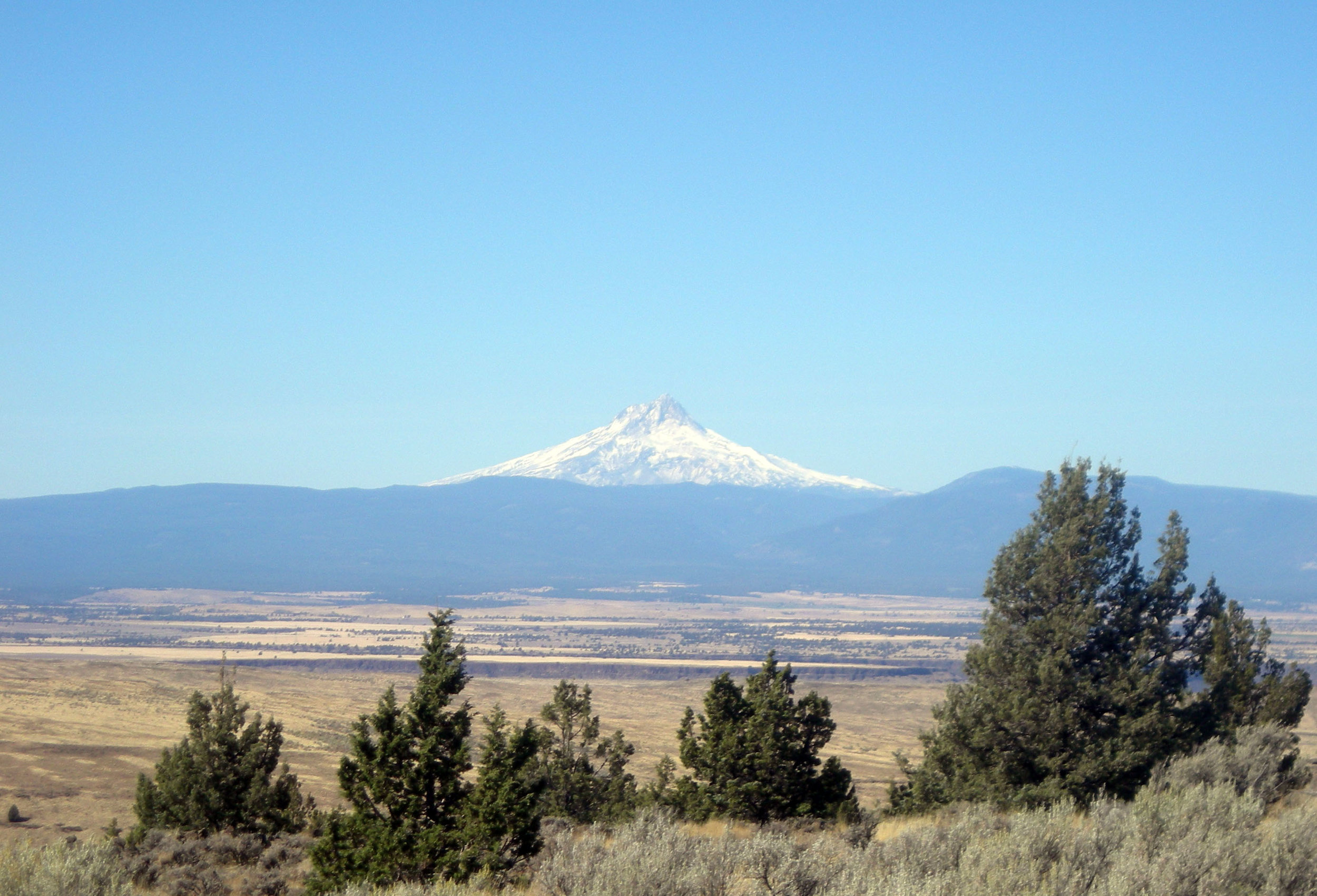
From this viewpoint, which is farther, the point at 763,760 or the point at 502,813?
the point at 763,760

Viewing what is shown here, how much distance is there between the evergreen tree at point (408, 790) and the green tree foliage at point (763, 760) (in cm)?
551

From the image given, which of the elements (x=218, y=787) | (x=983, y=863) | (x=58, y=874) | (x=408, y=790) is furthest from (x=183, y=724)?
(x=983, y=863)

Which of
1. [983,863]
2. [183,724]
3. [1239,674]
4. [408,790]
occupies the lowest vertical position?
[183,724]

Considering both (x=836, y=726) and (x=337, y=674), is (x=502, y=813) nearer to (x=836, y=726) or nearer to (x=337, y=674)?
(x=836, y=726)

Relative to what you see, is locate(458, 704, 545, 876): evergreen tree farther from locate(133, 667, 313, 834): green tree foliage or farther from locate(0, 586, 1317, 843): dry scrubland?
locate(0, 586, 1317, 843): dry scrubland

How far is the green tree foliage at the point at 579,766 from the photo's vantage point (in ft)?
66.0

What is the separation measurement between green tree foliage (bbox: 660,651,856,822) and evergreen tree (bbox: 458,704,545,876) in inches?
211

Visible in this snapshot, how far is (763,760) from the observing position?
17.0 meters

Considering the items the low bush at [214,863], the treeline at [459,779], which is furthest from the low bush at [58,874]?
the low bush at [214,863]

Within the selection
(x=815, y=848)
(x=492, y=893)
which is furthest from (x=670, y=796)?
(x=815, y=848)

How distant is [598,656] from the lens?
128 metres

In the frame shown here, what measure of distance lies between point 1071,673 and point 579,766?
30.1 ft

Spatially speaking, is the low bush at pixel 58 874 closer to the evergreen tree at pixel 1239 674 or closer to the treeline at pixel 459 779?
the treeline at pixel 459 779

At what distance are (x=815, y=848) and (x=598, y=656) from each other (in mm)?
120898
